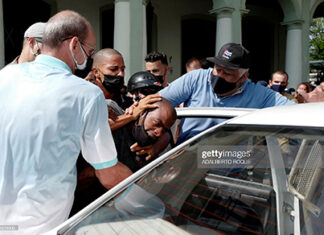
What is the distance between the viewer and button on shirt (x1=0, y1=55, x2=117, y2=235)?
4.09ft

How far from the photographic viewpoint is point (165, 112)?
1920mm

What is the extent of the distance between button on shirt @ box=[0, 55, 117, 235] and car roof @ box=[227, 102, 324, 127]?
0.71 m

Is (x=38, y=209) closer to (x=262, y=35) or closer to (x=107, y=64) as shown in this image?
(x=107, y=64)

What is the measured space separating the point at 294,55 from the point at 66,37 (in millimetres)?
10297

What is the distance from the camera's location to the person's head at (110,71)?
242cm

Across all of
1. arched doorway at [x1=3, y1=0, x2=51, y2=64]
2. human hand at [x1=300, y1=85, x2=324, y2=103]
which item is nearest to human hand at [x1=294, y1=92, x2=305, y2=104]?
human hand at [x1=300, y1=85, x2=324, y2=103]

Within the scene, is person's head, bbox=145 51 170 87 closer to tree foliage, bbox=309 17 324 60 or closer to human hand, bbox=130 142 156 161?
human hand, bbox=130 142 156 161

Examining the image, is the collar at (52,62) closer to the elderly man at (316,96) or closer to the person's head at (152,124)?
the person's head at (152,124)

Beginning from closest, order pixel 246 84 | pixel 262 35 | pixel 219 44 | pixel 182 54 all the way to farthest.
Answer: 1. pixel 246 84
2. pixel 219 44
3. pixel 182 54
4. pixel 262 35

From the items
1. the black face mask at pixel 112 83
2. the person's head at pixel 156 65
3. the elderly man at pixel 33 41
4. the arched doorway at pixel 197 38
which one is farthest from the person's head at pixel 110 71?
the arched doorway at pixel 197 38

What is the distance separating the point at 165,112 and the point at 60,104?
2.56 ft

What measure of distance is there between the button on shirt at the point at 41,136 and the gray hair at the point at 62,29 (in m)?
0.10

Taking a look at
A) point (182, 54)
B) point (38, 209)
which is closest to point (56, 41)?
point (38, 209)

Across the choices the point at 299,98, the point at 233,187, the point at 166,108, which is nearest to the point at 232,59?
the point at 166,108
